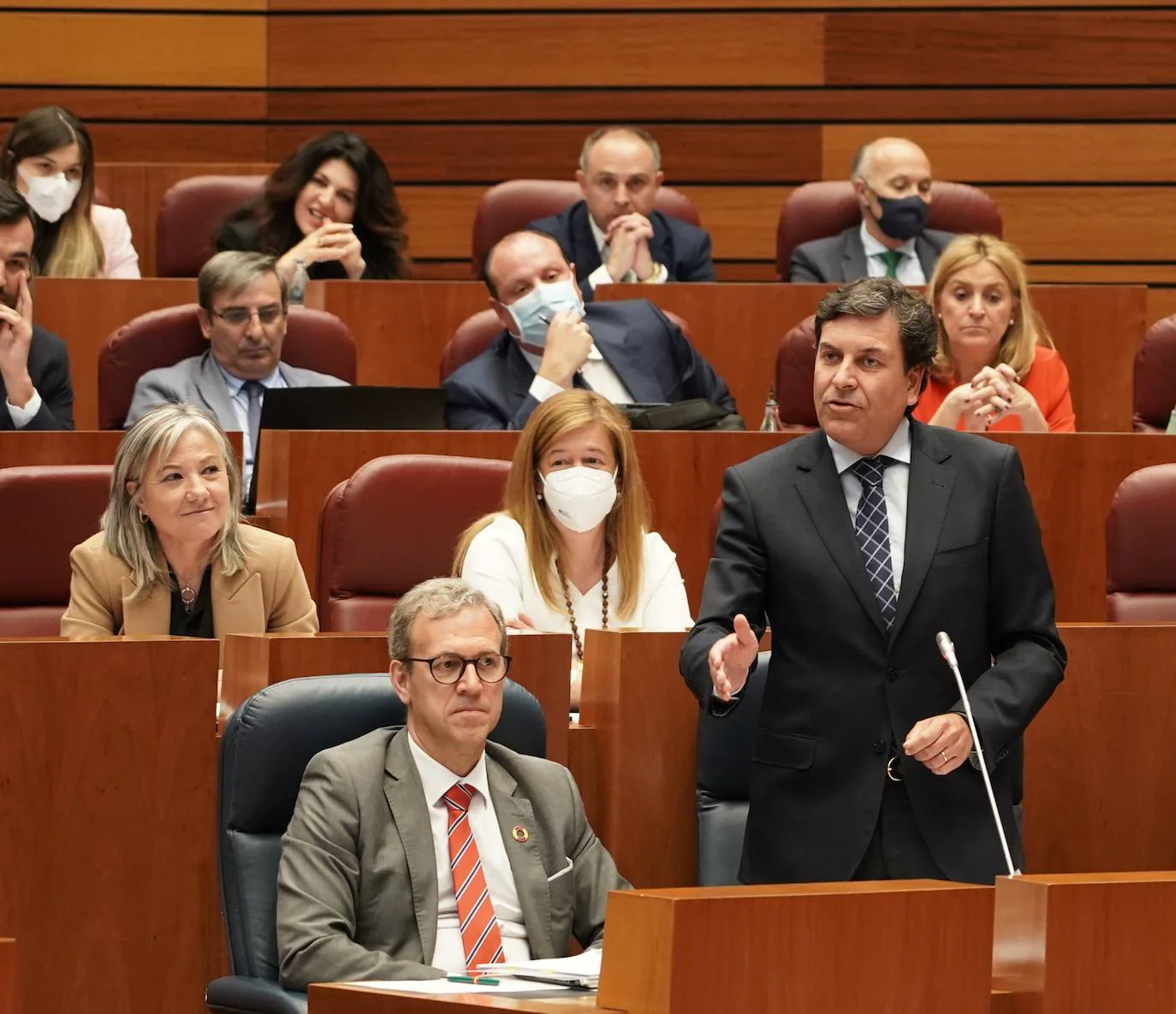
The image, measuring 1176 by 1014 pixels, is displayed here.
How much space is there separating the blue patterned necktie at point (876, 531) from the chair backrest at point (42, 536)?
3.33 feet

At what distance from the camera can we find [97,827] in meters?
1.85

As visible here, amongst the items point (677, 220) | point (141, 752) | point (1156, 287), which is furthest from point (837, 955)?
point (1156, 287)

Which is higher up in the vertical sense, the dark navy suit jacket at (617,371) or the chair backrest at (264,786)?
the dark navy suit jacket at (617,371)

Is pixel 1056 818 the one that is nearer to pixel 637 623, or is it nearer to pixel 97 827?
pixel 637 623

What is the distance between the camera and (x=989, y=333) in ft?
9.67

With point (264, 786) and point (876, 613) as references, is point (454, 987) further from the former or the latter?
point (876, 613)

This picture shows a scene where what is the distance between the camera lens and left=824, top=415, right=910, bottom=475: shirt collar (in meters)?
1.84

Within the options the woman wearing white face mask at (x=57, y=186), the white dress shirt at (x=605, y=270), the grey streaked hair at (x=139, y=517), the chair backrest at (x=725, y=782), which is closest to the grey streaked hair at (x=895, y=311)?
the chair backrest at (x=725, y=782)

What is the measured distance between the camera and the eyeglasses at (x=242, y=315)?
2.93m

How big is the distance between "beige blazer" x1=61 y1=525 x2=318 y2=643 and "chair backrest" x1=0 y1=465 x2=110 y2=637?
0.42 feet

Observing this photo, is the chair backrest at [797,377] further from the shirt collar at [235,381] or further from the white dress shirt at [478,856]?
the white dress shirt at [478,856]

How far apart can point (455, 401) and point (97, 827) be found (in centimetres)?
119

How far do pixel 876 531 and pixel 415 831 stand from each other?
48cm

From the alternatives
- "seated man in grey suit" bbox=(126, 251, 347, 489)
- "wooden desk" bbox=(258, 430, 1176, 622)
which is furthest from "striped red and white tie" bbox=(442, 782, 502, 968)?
"seated man in grey suit" bbox=(126, 251, 347, 489)
